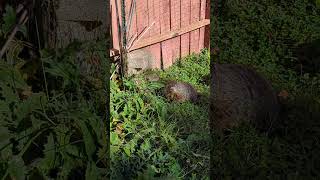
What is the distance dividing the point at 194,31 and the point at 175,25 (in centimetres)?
10

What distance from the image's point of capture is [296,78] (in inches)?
161

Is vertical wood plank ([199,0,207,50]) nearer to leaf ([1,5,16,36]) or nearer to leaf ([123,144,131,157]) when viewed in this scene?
leaf ([123,144,131,157])

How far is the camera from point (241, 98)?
338cm

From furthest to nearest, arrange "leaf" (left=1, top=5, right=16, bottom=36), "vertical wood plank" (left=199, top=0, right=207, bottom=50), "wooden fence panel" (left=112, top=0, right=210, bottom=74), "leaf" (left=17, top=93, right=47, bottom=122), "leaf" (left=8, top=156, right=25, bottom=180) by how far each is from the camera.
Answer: "leaf" (left=1, top=5, right=16, bottom=36) → "leaf" (left=17, top=93, right=47, bottom=122) → "leaf" (left=8, top=156, right=25, bottom=180) → "vertical wood plank" (left=199, top=0, right=207, bottom=50) → "wooden fence panel" (left=112, top=0, right=210, bottom=74)

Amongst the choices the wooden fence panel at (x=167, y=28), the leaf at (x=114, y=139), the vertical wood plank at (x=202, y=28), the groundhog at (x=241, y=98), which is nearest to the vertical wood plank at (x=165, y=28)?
the wooden fence panel at (x=167, y=28)

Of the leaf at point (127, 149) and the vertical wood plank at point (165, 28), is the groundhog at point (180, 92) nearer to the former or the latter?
the vertical wood plank at point (165, 28)

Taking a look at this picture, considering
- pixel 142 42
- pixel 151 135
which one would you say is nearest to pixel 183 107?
pixel 151 135

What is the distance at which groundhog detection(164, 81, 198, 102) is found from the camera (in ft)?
5.79

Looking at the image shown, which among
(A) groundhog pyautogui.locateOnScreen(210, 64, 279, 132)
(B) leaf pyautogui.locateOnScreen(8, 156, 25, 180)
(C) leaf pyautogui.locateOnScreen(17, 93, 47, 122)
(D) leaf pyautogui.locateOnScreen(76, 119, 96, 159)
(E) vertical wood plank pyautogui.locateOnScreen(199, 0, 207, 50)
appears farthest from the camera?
(A) groundhog pyautogui.locateOnScreen(210, 64, 279, 132)

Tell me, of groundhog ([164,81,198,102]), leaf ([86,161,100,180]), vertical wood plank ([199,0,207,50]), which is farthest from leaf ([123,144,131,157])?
leaf ([86,161,100,180])

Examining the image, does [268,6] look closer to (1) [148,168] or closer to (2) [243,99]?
(2) [243,99]

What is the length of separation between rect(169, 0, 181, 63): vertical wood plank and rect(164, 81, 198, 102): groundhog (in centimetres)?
9

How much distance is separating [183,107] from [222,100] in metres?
1.41

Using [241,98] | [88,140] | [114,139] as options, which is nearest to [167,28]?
[114,139]
